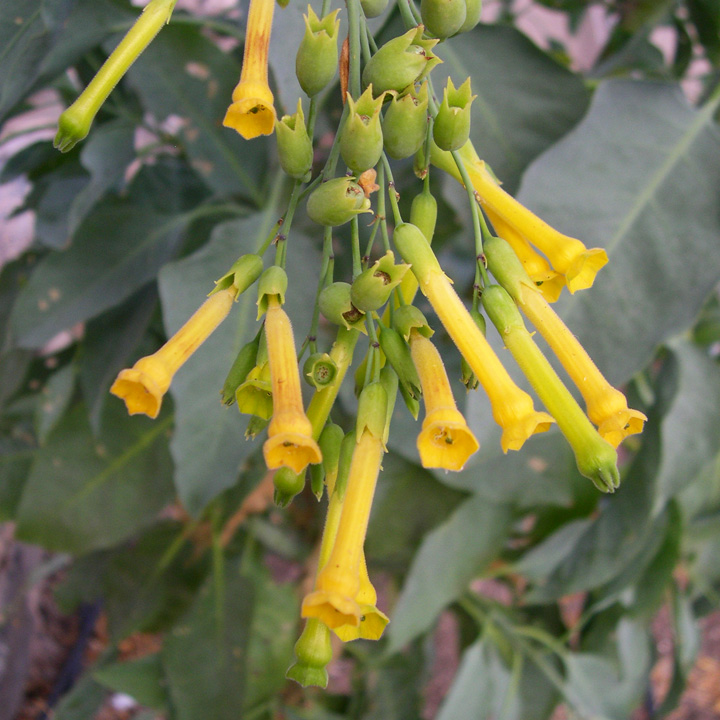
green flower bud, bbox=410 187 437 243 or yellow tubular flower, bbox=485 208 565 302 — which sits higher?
green flower bud, bbox=410 187 437 243

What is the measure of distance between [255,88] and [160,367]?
0.44ft

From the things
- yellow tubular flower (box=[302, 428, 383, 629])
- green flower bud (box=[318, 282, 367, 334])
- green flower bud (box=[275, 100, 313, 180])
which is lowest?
yellow tubular flower (box=[302, 428, 383, 629])

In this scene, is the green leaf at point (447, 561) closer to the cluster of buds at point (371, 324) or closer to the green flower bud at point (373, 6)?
the cluster of buds at point (371, 324)

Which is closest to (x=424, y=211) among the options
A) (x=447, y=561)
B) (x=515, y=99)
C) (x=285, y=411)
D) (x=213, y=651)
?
(x=285, y=411)

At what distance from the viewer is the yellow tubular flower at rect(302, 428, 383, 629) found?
0.28 meters

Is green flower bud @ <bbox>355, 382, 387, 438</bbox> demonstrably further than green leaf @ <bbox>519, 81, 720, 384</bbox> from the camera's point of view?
No

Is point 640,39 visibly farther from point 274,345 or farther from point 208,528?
point 208,528

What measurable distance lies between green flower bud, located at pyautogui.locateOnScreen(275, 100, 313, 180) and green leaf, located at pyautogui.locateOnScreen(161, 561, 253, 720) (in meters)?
0.73

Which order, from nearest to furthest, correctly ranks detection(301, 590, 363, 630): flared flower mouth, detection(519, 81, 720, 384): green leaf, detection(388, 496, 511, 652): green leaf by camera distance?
detection(301, 590, 363, 630): flared flower mouth < detection(519, 81, 720, 384): green leaf < detection(388, 496, 511, 652): green leaf

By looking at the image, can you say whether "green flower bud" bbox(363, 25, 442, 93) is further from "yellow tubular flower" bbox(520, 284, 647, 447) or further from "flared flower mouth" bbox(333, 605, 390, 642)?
"flared flower mouth" bbox(333, 605, 390, 642)

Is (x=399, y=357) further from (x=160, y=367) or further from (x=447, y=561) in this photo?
(x=447, y=561)

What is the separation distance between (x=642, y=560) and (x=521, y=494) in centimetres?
23

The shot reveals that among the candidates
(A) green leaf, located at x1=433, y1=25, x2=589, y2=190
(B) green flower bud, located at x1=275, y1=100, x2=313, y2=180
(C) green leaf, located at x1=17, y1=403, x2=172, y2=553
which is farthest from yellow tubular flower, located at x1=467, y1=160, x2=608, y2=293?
(C) green leaf, located at x1=17, y1=403, x2=172, y2=553

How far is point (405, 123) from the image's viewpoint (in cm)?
31
